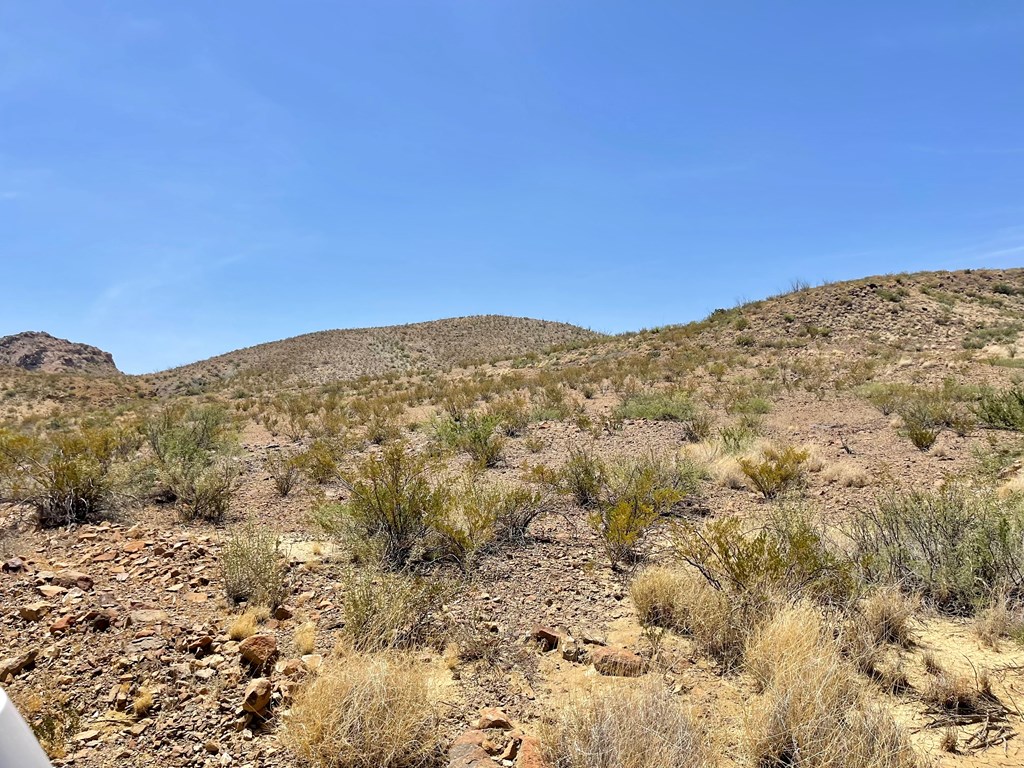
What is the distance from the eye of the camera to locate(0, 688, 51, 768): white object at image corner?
4.38 feet

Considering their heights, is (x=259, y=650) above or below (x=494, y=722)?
above

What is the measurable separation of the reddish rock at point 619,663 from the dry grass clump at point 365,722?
1.08 m

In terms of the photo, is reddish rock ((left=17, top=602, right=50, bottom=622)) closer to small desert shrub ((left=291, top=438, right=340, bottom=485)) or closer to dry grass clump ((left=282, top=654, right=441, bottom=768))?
dry grass clump ((left=282, top=654, right=441, bottom=768))

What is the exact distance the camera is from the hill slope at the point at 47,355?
208 feet

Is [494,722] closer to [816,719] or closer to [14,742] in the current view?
[816,719]

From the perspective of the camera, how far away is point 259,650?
3.44 metres

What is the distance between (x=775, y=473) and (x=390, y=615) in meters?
5.59

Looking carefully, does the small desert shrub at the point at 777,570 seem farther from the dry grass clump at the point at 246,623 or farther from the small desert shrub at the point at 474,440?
the small desert shrub at the point at 474,440

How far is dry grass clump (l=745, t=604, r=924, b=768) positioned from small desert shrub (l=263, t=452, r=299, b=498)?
6556 millimetres

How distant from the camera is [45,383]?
33969mm

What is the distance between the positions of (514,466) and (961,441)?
7.35 meters

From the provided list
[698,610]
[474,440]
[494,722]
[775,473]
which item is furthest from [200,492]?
[775,473]

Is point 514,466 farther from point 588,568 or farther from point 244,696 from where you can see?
point 244,696

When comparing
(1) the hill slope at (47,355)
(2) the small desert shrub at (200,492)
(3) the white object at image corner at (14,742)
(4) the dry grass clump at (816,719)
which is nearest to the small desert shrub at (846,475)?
(4) the dry grass clump at (816,719)
